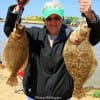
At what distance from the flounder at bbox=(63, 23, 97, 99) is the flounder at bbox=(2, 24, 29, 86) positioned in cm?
57

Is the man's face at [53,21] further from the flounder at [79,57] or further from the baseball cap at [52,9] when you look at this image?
the flounder at [79,57]

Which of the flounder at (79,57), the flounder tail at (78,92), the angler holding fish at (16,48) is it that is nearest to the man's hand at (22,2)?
the angler holding fish at (16,48)

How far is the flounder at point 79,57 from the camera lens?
199 inches

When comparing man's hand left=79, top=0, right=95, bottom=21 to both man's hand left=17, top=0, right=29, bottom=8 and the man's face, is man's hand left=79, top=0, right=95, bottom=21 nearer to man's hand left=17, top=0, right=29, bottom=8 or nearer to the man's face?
the man's face

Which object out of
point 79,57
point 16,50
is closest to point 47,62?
point 16,50

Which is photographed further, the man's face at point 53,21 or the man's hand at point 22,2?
the man's face at point 53,21

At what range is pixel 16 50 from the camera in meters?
5.42

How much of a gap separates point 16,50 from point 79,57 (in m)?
0.87

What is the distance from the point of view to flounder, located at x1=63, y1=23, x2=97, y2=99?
5.06m

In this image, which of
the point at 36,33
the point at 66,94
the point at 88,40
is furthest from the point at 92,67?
the point at 36,33

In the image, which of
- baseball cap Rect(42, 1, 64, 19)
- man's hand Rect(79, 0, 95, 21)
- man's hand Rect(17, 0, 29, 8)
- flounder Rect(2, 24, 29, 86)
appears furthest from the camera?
baseball cap Rect(42, 1, 64, 19)

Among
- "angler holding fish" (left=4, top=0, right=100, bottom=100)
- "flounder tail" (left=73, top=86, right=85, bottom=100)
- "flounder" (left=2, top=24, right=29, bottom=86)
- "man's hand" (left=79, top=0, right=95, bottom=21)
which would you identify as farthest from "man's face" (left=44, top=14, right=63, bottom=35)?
"flounder tail" (left=73, top=86, right=85, bottom=100)

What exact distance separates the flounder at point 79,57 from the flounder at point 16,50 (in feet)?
1.87

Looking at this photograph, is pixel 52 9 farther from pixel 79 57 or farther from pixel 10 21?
pixel 79 57
